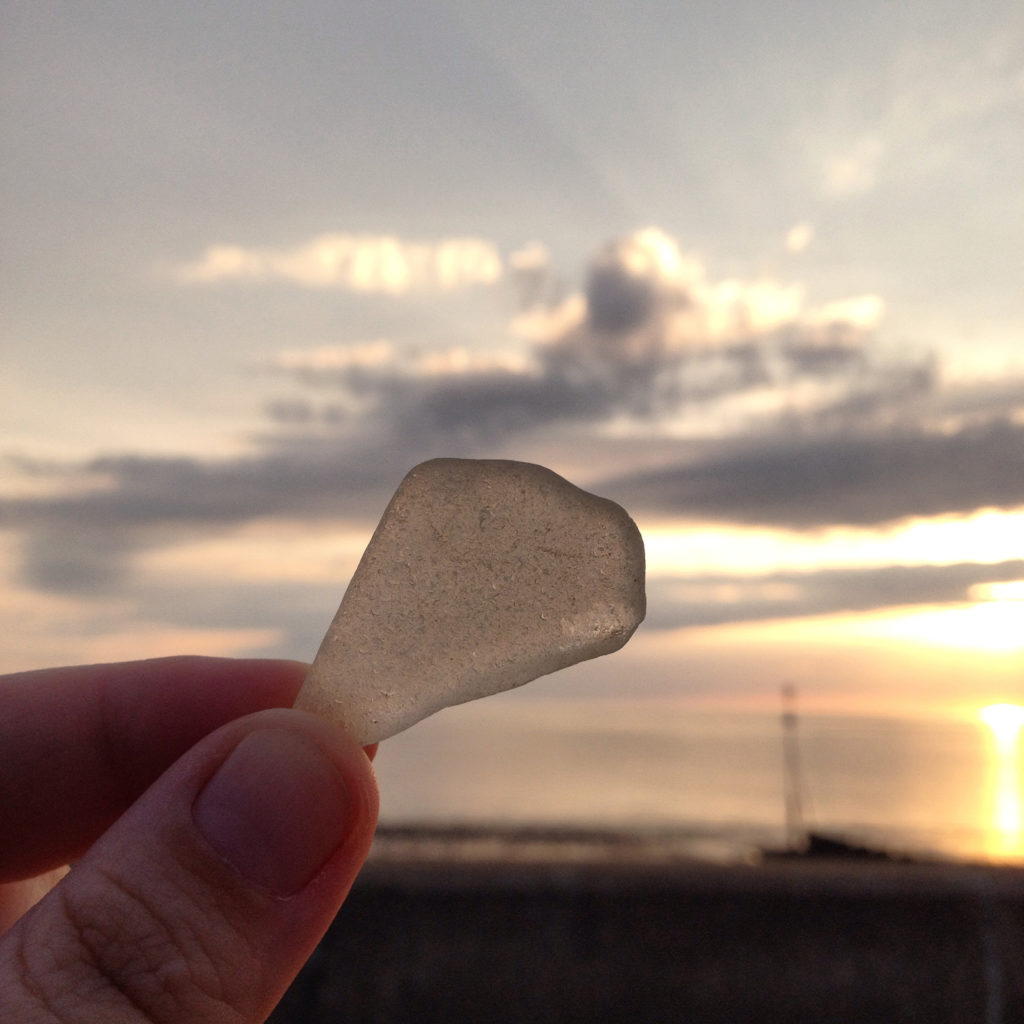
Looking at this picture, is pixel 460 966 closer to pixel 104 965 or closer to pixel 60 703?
pixel 60 703

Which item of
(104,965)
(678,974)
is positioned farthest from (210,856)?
(678,974)

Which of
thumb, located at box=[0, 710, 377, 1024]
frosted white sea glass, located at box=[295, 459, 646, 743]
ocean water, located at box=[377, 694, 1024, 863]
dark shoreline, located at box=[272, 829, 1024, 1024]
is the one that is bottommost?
ocean water, located at box=[377, 694, 1024, 863]

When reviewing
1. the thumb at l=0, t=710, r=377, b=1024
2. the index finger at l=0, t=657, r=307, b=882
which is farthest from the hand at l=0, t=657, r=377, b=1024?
the index finger at l=0, t=657, r=307, b=882

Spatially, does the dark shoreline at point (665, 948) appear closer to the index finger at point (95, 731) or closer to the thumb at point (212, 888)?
Answer: the index finger at point (95, 731)

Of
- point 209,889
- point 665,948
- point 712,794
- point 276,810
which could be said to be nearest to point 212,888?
point 209,889

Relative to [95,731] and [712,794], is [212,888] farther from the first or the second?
[712,794]

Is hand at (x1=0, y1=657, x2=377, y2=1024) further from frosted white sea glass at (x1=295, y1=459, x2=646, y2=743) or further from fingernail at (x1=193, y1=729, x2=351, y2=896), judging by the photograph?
frosted white sea glass at (x1=295, y1=459, x2=646, y2=743)
